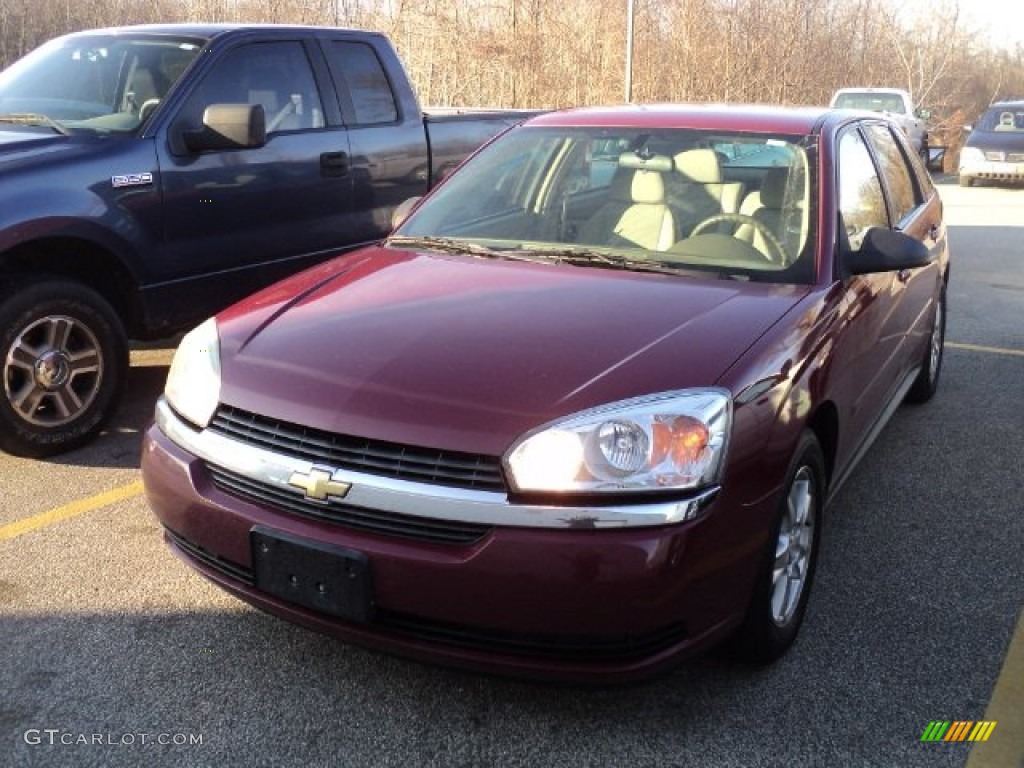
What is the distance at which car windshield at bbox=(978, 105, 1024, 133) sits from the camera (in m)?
19.9

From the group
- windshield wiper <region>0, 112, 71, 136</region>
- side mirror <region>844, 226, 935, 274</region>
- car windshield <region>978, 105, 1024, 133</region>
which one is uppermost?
windshield wiper <region>0, 112, 71, 136</region>

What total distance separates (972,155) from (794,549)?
1857 cm

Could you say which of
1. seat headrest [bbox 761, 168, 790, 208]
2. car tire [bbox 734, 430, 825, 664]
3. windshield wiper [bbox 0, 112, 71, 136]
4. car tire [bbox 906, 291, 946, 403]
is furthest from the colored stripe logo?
windshield wiper [bbox 0, 112, 71, 136]

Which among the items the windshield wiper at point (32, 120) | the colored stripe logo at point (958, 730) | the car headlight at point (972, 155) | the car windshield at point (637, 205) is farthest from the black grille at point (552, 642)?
the car headlight at point (972, 155)

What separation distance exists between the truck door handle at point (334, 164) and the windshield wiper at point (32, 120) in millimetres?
1337

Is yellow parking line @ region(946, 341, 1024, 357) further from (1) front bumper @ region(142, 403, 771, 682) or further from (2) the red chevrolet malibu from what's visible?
(1) front bumper @ region(142, 403, 771, 682)

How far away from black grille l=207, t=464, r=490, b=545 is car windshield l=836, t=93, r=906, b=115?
63.4ft

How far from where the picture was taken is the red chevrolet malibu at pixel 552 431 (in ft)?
7.88

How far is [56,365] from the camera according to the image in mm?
4496

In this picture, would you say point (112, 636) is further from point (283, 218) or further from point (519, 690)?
point (283, 218)

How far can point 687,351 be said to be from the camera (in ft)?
8.93

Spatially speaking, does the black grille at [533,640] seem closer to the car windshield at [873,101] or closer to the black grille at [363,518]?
the black grille at [363,518]

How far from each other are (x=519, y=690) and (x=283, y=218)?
10.9 ft

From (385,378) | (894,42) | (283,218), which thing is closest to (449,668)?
(385,378)
